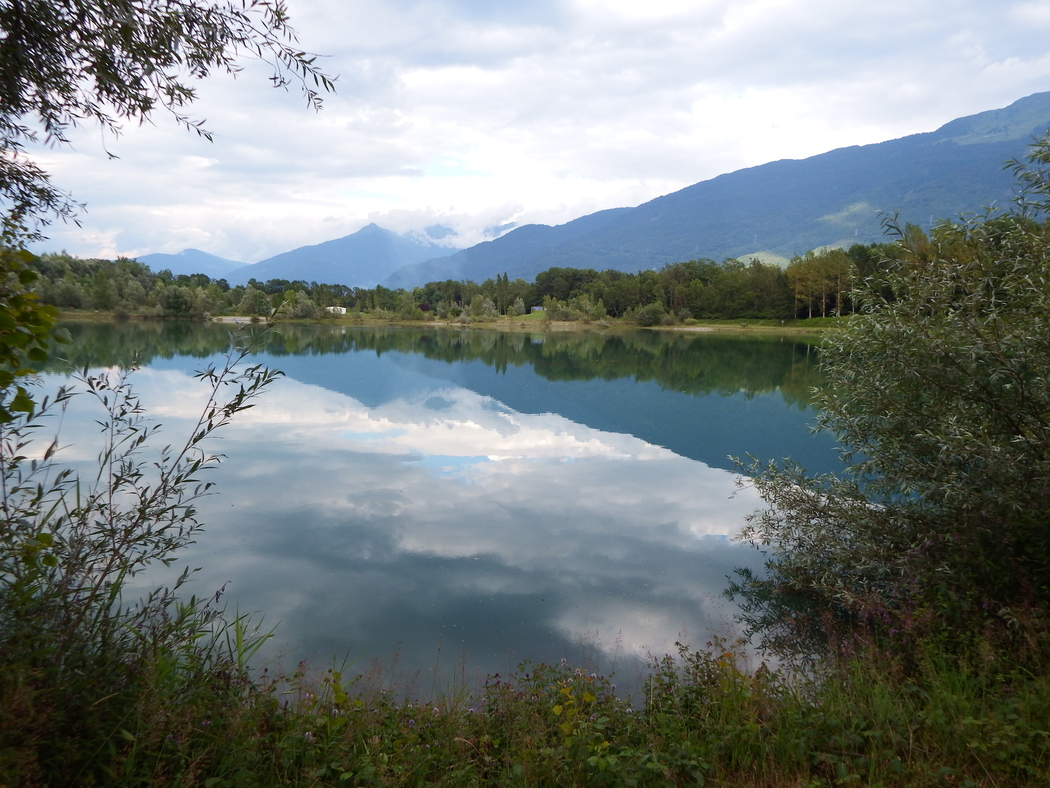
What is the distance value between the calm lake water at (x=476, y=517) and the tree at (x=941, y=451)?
174 cm

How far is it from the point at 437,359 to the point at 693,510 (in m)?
42.4

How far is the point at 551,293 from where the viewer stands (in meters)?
150

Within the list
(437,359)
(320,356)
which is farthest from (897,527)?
(320,356)

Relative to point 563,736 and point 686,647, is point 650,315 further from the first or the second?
point 563,736

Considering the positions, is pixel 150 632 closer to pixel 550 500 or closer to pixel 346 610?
pixel 346 610

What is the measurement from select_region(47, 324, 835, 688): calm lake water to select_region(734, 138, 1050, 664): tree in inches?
68.3

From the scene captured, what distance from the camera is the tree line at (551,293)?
89.0 metres

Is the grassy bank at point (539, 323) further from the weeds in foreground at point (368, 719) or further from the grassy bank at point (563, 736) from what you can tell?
the weeds in foreground at point (368, 719)

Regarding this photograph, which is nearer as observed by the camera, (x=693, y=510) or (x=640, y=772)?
(x=640, y=772)

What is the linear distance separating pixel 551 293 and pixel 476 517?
139154 mm

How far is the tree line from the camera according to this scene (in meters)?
89.0

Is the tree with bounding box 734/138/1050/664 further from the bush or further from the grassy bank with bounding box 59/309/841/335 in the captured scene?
the bush

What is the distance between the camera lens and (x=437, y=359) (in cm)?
5506

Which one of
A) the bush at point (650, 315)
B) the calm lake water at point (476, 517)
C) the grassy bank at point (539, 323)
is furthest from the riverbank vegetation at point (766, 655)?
the bush at point (650, 315)
